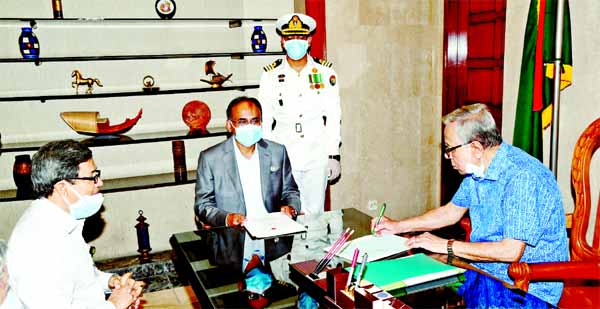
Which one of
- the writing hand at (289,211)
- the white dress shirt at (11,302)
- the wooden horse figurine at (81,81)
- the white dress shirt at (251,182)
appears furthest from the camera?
the wooden horse figurine at (81,81)

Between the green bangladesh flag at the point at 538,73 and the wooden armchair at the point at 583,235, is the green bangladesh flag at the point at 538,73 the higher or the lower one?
the higher one

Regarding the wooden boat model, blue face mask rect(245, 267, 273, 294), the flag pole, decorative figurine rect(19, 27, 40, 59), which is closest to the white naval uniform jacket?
the wooden boat model

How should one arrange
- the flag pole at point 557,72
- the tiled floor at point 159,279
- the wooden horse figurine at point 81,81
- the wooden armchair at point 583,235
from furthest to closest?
the wooden horse figurine at point 81,81, the tiled floor at point 159,279, the flag pole at point 557,72, the wooden armchair at point 583,235

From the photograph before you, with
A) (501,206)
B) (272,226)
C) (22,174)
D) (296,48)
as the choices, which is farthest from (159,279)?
(501,206)

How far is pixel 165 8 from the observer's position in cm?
387

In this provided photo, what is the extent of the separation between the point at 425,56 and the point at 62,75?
3.09 metres

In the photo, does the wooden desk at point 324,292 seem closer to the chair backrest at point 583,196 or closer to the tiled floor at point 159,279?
the chair backrest at point 583,196

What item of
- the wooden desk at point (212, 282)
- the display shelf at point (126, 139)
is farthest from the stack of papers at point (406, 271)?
the display shelf at point (126, 139)

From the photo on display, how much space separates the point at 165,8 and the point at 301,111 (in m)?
1.33

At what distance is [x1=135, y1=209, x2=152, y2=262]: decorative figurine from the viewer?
3.82 metres

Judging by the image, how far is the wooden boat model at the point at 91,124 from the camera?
11.9ft

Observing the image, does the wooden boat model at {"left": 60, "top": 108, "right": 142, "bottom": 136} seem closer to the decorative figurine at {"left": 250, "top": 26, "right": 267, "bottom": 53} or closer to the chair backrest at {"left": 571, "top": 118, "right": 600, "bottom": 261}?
the decorative figurine at {"left": 250, "top": 26, "right": 267, "bottom": 53}

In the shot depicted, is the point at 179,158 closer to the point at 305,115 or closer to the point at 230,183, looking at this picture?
the point at 305,115

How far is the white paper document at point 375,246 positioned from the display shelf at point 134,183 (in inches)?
83.2
